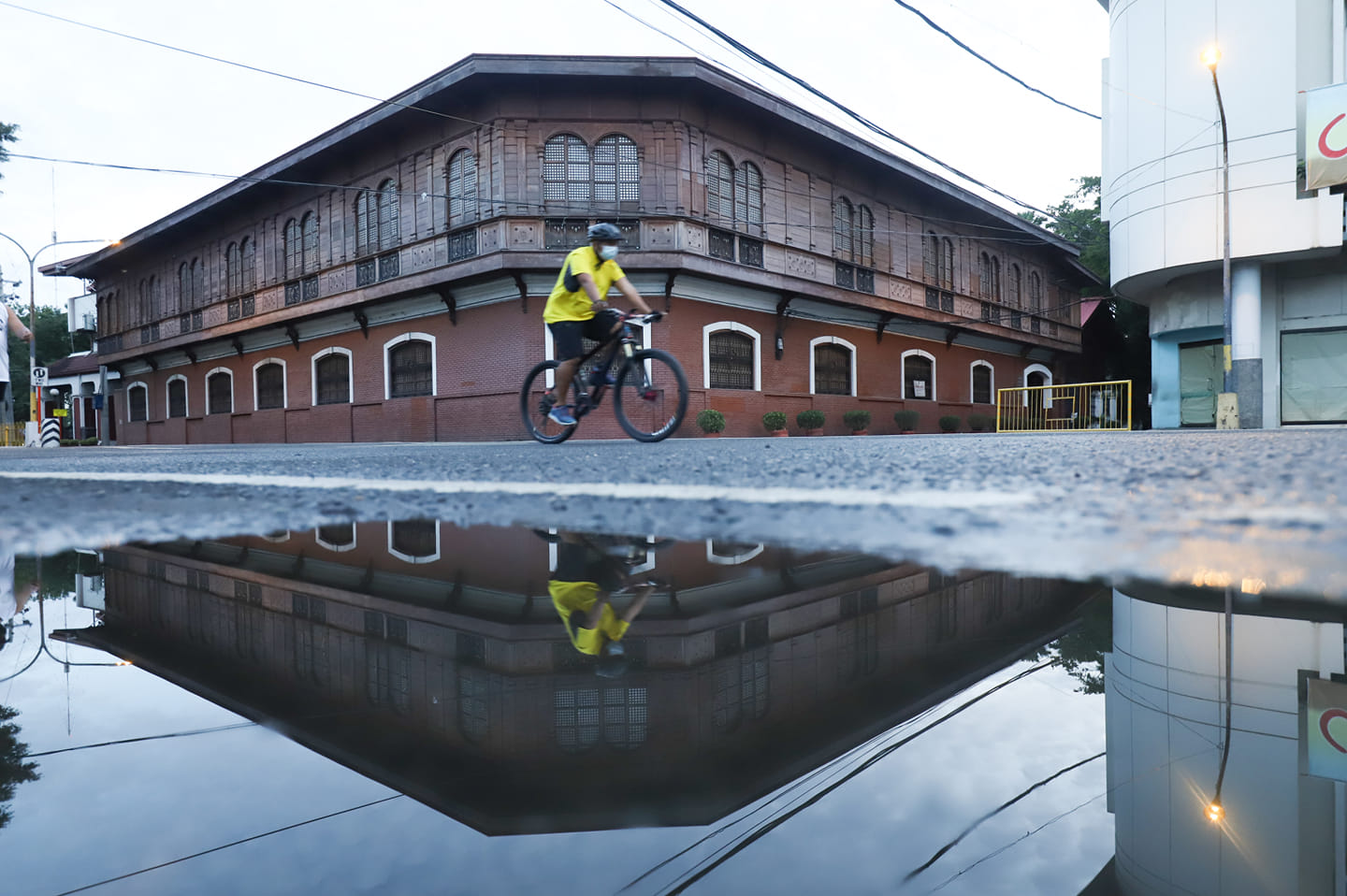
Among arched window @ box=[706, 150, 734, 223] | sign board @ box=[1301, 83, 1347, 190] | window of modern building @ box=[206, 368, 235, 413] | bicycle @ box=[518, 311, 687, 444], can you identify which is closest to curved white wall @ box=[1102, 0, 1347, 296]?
sign board @ box=[1301, 83, 1347, 190]

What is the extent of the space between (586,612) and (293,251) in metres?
20.4

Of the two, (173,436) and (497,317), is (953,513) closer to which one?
(497,317)

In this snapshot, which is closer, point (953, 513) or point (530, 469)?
point (953, 513)

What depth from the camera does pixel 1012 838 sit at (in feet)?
1.76

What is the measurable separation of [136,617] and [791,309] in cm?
1599

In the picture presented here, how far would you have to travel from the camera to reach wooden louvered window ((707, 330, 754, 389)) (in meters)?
15.0

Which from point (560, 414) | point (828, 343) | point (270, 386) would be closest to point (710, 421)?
point (828, 343)

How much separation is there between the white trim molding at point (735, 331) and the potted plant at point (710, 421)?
1.00 m

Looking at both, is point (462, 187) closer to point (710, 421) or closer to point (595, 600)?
point (710, 421)

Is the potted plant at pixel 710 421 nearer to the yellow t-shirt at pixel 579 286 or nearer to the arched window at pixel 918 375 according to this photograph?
the arched window at pixel 918 375

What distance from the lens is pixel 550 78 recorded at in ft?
44.6

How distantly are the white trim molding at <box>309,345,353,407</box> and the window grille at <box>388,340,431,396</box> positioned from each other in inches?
9.2

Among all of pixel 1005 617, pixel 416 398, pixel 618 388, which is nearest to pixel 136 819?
pixel 1005 617

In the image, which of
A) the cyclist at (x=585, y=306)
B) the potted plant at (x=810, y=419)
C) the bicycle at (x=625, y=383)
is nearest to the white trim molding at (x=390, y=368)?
the potted plant at (x=810, y=419)
